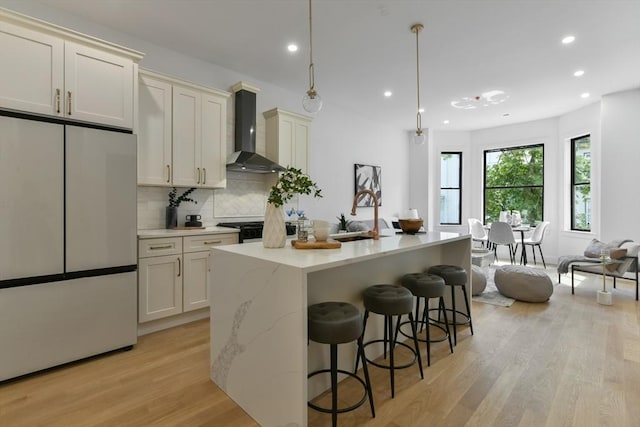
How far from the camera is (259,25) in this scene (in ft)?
10.5

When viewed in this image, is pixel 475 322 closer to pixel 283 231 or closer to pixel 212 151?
pixel 283 231

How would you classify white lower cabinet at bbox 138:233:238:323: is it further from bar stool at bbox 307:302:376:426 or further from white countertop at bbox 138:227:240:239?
bar stool at bbox 307:302:376:426

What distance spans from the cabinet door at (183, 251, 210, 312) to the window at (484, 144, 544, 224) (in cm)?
682

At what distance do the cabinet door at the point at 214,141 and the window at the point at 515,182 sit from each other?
6.47 meters

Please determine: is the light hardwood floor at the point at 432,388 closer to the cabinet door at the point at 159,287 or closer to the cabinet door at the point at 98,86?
the cabinet door at the point at 159,287

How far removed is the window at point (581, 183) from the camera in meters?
6.12

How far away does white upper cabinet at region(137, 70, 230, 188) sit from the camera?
327 cm

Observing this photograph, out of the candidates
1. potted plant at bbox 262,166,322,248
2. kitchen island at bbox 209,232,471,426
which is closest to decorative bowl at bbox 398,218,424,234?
kitchen island at bbox 209,232,471,426

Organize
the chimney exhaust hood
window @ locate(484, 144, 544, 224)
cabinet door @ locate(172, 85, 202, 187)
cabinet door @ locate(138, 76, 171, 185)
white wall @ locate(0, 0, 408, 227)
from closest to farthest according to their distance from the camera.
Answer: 1. cabinet door @ locate(138, 76, 171, 185)
2. white wall @ locate(0, 0, 408, 227)
3. cabinet door @ locate(172, 85, 202, 187)
4. the chimney exhaust hood
5. window @ locate(484, 144, 544, 224)

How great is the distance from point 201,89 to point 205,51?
487mm

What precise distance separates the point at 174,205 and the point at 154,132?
0.82 m

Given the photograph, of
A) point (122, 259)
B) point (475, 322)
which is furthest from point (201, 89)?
point (475, 322)

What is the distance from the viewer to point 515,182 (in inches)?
290

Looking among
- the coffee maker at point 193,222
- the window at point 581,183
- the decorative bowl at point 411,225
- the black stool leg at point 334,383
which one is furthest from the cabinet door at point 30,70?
the window at point 581,183
